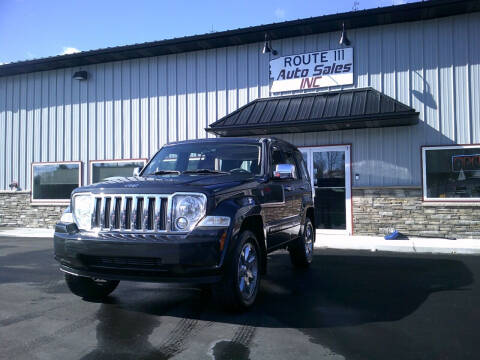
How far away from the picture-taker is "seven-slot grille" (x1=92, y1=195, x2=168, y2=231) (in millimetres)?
4066

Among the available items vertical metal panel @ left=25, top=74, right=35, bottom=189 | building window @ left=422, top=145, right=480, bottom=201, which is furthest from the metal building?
vertical metal panel @ left=25, top=74, right=35, bottom=189

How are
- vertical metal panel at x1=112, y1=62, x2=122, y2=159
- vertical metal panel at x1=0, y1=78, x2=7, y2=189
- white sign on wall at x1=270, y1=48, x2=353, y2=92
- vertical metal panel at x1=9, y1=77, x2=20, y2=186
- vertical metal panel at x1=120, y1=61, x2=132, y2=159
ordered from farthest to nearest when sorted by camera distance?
vertical metal panel at x1=0, y1=78, x2=7, y2=189 < vertical metal panel at x1=9, y1=77, x2=20, y2=186 < vertical metal panel at x1=112, y1=62, x2=122, y2=159 < vertical metal panel at x1=120, y1=61, x2=132, y2=159 < white sign on wall at x1=270, y1=48, x2=353, y2=92

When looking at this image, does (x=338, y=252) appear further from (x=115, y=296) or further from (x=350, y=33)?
(x=350, y=33)

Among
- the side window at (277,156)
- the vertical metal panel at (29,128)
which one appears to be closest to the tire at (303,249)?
the side window at (277,156)

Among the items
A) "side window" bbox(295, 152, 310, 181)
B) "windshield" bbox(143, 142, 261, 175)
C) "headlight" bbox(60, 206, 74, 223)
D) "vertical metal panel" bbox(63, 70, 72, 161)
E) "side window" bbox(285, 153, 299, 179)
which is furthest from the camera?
"vertical metal panel" bbox(63, 70, 72, 161)

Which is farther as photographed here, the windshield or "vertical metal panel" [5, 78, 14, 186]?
"vertical metal panel" [5, 78, 14, 186]

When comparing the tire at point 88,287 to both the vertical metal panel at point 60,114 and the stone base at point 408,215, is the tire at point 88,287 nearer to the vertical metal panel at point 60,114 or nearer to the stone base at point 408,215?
the stone base at point 408,215

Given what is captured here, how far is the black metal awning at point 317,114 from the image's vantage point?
9.98m

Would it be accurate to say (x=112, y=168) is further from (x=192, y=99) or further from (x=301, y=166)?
(x=301, y=166)

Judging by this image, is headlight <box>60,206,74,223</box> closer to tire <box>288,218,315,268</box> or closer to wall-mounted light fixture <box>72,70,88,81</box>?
tire <box>288,218,315,268</box>

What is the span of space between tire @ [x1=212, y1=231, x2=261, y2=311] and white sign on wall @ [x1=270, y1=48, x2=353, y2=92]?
8020 millimetres

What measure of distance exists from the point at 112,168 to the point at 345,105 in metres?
7.77

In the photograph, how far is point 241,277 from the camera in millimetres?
4426

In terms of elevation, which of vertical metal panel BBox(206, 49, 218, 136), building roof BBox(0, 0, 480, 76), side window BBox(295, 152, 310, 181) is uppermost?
building roof BBox(0, 0, 480, 76)
